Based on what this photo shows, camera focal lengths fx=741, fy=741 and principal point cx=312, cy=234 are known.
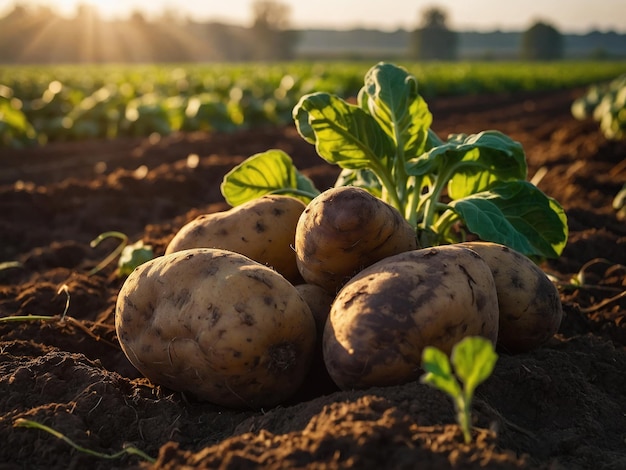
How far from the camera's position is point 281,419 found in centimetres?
223

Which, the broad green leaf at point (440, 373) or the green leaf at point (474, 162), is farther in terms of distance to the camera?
the green leaf at point (474, 162)

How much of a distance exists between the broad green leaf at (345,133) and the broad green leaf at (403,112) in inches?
3.6

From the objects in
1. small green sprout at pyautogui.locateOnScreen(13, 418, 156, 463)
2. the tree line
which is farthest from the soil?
the tree line

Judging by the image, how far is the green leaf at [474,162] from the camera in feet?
10.3

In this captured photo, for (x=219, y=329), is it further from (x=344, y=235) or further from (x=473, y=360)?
(x=473, y=360)

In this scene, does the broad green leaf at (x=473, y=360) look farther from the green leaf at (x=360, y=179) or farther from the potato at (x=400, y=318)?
the green leaf at (x=360, y=179)

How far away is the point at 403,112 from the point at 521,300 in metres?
1.07

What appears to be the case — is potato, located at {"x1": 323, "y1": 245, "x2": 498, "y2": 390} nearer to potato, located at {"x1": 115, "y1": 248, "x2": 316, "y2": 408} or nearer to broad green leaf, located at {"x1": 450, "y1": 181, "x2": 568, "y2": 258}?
potato, located at {"x1": 115, "y1": 248, "x2": 316, "y2": 408}

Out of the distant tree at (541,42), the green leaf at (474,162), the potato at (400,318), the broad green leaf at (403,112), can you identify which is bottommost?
the distant tree at (541,42)

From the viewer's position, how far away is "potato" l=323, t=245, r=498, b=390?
227 centimetres

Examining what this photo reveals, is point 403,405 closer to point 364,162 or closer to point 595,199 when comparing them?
point 364,162

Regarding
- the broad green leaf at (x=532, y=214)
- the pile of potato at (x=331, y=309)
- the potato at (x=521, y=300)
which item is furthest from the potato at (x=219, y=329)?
the broad green leaf at (x=532, y=214)

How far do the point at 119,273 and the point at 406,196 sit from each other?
5.87ft

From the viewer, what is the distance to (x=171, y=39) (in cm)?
8275
